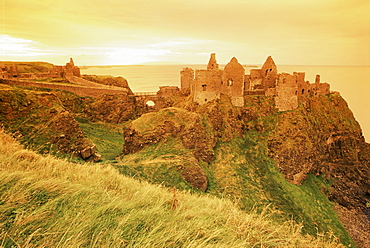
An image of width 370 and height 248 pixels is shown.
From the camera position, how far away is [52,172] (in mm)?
5645

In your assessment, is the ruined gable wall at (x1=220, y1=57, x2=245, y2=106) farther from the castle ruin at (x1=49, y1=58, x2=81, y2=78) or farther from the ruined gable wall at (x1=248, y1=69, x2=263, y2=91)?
the castle ruin at (x1=49, y1=58, x2=81, y2=78)

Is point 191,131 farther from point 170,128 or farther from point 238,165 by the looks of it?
point 238,165

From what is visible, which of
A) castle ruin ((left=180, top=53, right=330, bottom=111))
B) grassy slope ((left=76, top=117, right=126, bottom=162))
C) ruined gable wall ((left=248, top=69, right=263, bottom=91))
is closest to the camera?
grassy slope ((left=76, top=117, right=126, bottom=162))

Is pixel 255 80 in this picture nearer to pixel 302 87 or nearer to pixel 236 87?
pixel 302 87

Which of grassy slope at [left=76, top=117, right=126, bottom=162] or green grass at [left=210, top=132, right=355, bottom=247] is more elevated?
grassy slope at [left=76, top=117, right=126, bottom=162]

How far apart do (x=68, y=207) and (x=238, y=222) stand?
9.86ft

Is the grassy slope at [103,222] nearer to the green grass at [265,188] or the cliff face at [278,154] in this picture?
the cliff face at [278,154]

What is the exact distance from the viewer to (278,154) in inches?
1056

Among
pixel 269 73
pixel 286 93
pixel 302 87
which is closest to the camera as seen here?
pixel 286 93

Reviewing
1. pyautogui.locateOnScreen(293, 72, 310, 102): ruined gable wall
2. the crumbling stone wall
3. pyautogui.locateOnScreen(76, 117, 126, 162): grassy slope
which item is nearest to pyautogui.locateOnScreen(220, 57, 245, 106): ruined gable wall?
the crumbling stone wall

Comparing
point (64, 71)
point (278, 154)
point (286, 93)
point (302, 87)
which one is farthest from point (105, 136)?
point (302, 87)

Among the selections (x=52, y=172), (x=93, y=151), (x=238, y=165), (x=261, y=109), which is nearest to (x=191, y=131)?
(x=238, y=165)

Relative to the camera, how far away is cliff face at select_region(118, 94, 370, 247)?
22.2m

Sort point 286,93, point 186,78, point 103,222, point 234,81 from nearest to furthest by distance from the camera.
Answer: point 103,222 → point 234,81 → point 286,93 → point 186,78
